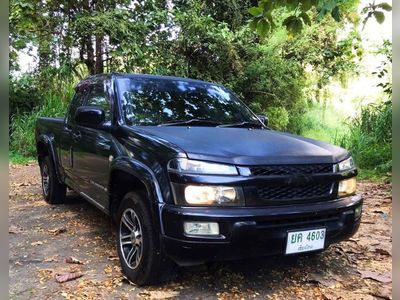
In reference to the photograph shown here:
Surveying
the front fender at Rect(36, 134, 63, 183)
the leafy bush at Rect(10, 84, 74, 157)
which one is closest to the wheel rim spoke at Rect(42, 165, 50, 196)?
the front fender at Rect(36, 134, 63, 183)

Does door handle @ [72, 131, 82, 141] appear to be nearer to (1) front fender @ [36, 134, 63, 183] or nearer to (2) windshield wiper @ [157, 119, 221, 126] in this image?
(1) front fender @ [36, 134, 63, 183]

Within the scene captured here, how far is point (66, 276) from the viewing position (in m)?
3.35

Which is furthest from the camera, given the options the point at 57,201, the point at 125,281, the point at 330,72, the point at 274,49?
the point at 330,72

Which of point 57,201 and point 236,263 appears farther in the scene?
point 57,201

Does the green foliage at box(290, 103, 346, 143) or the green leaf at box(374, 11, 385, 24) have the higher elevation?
the green leaf at box(374, 11, 385, 24)

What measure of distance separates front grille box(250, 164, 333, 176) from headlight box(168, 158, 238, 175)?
0.54 feet

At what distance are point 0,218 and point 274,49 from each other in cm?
1125

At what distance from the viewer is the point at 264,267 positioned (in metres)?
3.57

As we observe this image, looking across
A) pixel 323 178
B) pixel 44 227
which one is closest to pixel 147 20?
pixel 44 227

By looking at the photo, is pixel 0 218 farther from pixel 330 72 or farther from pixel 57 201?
pixel 330 72

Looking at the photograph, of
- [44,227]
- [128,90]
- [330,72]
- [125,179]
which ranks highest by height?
[330,72]

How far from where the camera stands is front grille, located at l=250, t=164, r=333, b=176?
2.82 meters

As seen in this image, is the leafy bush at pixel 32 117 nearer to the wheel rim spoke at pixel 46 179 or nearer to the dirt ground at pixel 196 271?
the wheel rim spoke at pixel 46 179

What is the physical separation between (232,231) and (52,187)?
3666 millimetres
